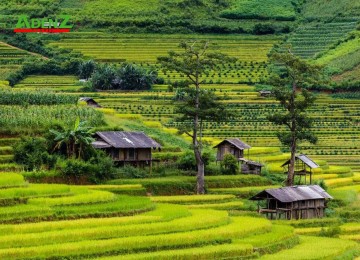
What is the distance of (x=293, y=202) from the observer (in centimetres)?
5300

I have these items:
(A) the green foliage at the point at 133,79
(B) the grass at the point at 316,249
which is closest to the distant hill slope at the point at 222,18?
(A) the green foliage at the point at 133,79

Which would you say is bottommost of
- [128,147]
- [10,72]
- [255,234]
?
[255,234]

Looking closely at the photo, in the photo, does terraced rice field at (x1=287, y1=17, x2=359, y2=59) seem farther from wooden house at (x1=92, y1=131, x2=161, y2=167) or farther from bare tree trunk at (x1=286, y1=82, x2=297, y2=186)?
wooden house at (x1=92, y1=131, x2=161, y2=167)

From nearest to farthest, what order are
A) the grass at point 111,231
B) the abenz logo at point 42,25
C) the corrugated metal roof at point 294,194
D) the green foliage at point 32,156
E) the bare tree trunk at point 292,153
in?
Answer: the grass at point 111,231 → the corrugated metal roof at point 294,194 → the green foliage at point 32,156 → the bare tree trunk at point 292,153 → the abenz logo at point 42,25

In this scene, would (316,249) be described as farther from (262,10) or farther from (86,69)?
(262,10)

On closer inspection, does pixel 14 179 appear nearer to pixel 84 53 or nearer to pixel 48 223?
pixel 48 223

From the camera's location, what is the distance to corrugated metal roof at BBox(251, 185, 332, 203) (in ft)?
171

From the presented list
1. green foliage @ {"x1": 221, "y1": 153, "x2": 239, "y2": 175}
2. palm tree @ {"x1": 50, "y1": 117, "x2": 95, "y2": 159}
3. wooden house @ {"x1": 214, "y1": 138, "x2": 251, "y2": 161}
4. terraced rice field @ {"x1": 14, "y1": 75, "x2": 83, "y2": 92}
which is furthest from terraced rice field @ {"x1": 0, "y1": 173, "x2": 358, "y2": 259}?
terraced rice field @ {"x1": 14, "y1": 75, "x2": 83, "y2": 92}

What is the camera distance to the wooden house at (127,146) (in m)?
56.4

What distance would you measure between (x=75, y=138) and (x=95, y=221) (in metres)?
11.9

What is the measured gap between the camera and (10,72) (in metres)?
99.4

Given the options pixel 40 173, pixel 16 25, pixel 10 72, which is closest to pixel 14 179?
pixel 40 173

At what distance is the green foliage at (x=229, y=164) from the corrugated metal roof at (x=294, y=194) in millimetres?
6034

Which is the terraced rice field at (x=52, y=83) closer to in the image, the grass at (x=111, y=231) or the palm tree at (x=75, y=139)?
the palm tree at (x=75, y=139)
